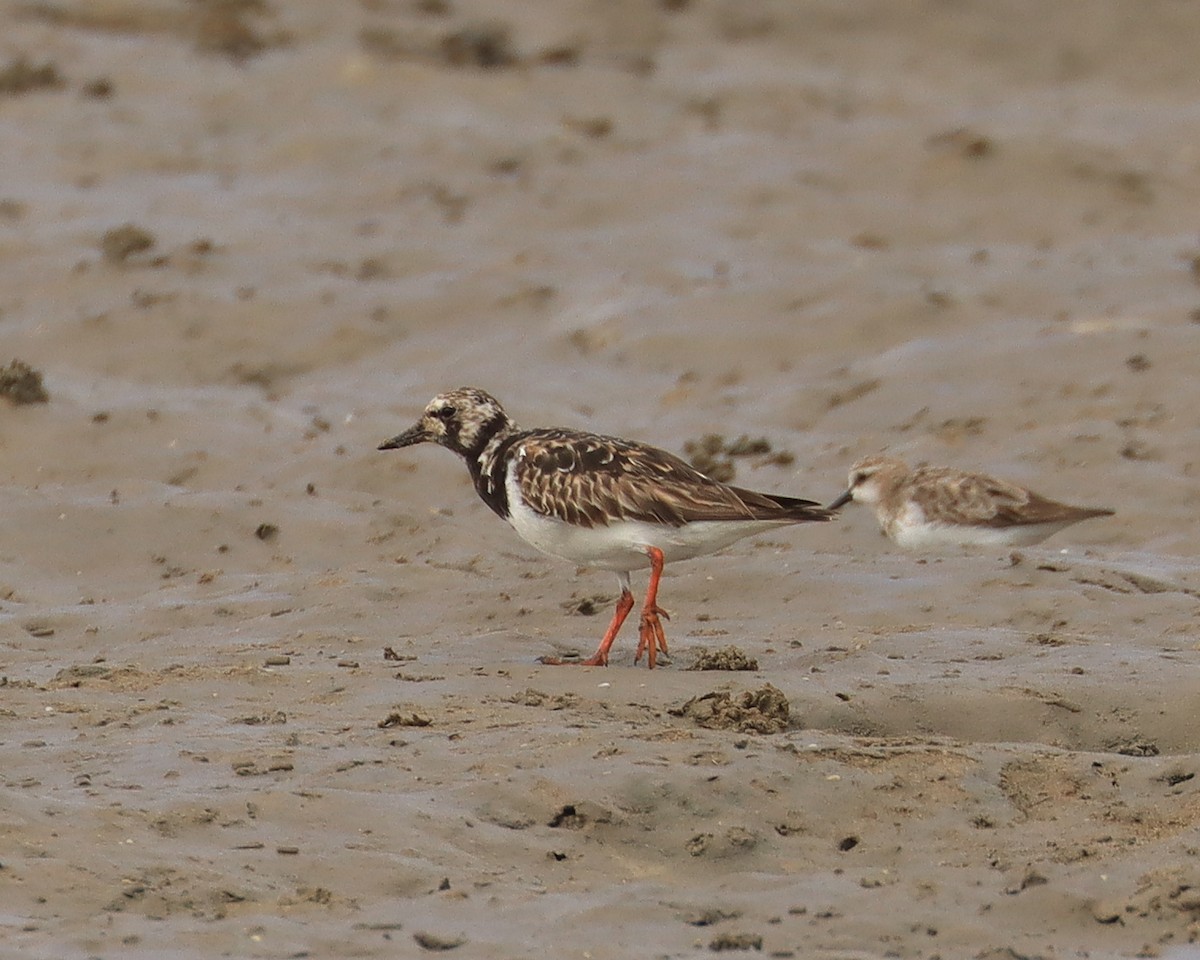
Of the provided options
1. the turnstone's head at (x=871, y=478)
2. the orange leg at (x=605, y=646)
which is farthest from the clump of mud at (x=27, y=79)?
the orange leg at (x=605, y=646)

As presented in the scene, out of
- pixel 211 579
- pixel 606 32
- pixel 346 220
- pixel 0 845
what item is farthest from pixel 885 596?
pixel 606 32

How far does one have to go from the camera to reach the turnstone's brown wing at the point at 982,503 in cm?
1052

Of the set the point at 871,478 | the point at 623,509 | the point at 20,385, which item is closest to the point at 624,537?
the point at 623,509

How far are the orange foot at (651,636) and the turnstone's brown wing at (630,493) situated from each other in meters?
0.45

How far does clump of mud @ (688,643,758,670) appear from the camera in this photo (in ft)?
26.5

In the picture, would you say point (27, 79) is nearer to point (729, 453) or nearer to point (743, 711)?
point (729, 453)

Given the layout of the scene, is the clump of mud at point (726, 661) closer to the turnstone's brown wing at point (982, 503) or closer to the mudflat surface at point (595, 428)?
the mudflat surface at point (595, 428)

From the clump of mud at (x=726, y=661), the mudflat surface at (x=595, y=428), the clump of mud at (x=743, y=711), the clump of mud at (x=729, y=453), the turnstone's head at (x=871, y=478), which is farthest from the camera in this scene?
the clump of mud at (x=729, y=453)

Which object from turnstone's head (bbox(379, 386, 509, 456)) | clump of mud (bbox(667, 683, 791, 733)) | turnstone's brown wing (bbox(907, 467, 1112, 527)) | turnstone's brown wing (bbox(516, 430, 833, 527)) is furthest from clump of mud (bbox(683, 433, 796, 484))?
clump of mud (bbox(667, 683, 791, 733))

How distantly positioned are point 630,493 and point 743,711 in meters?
1.63

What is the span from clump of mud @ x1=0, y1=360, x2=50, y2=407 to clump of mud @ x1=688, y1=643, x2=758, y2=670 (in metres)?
5.79

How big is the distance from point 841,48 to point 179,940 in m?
16.7

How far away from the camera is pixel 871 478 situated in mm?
11195

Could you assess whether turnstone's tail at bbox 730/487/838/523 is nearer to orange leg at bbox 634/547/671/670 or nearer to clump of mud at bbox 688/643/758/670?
orange leg at bbox 634/547/671/670
